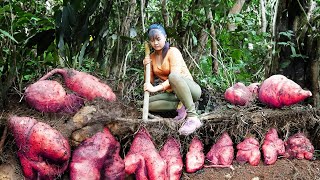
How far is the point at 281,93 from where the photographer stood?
3.06 meters

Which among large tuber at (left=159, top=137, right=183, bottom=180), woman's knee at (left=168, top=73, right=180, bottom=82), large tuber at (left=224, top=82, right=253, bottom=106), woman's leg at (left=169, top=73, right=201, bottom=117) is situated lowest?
large tuber at (left=159, top=137, right=183, bottom=180)

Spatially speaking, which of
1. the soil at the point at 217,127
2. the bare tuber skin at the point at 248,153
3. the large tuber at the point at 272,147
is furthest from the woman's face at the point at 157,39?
the large tuber at the point at 272,147

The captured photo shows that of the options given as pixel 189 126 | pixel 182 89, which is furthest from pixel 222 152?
pixel 182 89

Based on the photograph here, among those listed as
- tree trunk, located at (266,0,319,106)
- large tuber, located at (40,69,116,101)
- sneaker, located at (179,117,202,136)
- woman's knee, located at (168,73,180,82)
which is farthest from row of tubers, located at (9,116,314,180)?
tree trunk, located at (266,0,319,106)

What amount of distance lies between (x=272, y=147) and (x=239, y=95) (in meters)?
0.52

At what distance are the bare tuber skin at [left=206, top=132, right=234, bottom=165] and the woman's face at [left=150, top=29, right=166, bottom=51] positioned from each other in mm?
847

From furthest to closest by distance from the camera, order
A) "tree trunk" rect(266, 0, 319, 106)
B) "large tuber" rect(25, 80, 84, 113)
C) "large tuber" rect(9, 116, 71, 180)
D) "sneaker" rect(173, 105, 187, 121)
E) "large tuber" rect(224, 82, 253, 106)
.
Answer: "tree trunk" rect(266, 0, 319, 106)
"large tuber" rect(224, 82, 253, 106)
"sneaker" rect(173, 105, 187, 121)
"large tuber" rect(25, 80, 84, 113)
"large tuber" rect(9, 116, 71, 180)

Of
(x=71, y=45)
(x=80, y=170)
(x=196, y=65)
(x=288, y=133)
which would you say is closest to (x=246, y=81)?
(x=196, y=65)

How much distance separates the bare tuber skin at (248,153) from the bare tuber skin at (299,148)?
0.96 ft

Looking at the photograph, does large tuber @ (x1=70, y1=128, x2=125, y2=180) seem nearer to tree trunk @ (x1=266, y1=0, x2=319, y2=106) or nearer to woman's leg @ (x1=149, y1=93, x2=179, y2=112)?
woman's leg @ (x1=149, y1=93, x2=179, y2=112)

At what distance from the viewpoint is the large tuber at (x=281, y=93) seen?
3.02 metres

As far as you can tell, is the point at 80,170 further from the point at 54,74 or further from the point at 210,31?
the point at 210,31

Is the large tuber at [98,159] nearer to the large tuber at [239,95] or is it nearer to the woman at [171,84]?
the woman at [171,84]

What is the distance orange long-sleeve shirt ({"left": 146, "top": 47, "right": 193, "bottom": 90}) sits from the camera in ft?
9.82
